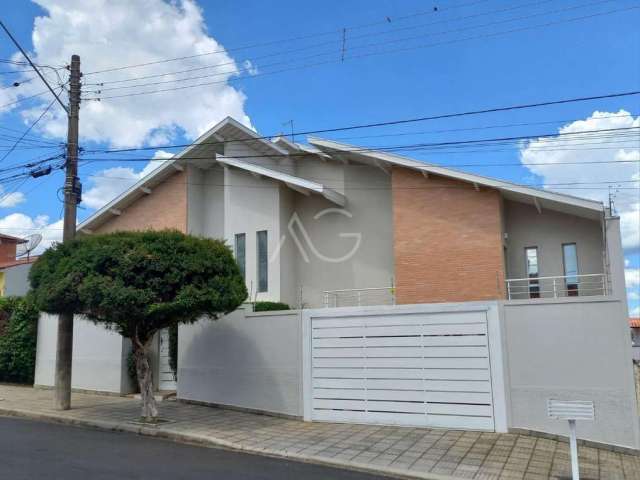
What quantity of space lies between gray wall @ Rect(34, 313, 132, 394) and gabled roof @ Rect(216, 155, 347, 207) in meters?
6.26

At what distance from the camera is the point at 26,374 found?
18000 millimetres

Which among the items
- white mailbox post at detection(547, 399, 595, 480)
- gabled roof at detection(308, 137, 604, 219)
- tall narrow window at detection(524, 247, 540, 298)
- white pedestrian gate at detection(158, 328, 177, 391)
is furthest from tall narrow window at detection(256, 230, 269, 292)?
white mailbox post at detection(547, 399, 595, 480)

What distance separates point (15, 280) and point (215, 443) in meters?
23.5

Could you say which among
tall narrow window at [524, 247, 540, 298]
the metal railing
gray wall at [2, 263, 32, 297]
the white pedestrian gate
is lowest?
the white pedestrian gate

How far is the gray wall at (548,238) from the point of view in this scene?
48.0ft

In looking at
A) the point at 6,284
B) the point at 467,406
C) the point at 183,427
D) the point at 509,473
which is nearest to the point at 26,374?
the point at 183,427

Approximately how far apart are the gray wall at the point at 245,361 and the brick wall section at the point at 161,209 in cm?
638

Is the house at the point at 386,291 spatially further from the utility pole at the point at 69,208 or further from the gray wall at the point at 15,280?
the gray wall at the point at 15,280

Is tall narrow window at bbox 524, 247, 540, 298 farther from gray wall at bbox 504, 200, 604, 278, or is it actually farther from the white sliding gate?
the white sliding gate

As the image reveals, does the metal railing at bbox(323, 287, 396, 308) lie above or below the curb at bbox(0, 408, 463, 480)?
above

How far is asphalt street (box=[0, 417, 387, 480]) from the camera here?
7332 mm

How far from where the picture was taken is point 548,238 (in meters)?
15.3

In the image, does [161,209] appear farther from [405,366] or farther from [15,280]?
[15,280]

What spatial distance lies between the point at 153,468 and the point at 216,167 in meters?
13.6
